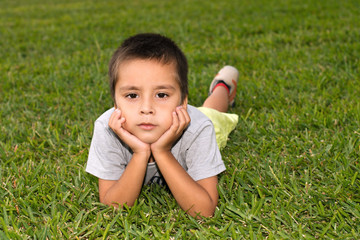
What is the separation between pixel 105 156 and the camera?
2.33 m

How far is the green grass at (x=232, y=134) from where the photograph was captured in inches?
83.5

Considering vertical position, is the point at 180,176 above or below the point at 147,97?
below

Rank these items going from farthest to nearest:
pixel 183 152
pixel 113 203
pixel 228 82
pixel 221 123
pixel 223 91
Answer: pixel 228 82 < pixel 223 91 < pixel 221 123 < pixel 183 152 < pixel 113 203

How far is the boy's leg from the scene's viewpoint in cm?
362

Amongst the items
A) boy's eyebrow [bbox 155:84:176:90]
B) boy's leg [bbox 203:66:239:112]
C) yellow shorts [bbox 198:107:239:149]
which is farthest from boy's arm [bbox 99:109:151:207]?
boy's leg [bbox 203:66:239:112]

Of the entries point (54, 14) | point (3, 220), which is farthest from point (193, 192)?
point (54, 14)

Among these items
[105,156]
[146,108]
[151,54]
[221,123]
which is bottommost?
[221,123]

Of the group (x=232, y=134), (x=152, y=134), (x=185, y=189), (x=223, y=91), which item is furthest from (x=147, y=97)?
(x=223, y=91)

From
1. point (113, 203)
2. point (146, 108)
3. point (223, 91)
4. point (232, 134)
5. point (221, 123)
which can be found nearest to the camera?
point (146, 108)

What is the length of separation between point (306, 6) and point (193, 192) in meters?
7.16

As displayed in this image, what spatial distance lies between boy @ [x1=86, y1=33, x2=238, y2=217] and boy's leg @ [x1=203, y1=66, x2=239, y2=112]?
1244mm

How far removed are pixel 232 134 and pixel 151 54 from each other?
1.38 m

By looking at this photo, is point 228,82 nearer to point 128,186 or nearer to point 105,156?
point 105,156

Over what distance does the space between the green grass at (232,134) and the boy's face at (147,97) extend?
48cm
